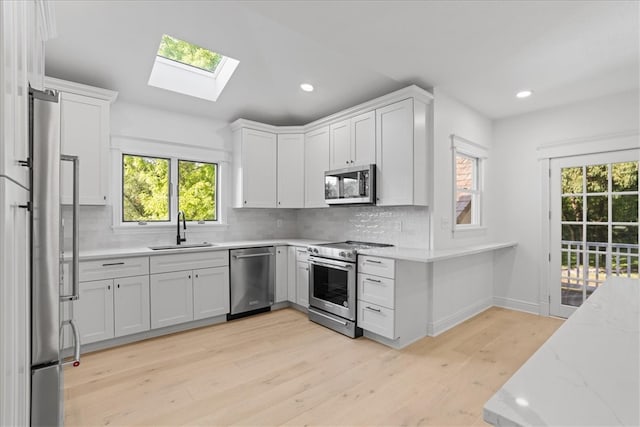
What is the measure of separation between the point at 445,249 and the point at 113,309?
341cm

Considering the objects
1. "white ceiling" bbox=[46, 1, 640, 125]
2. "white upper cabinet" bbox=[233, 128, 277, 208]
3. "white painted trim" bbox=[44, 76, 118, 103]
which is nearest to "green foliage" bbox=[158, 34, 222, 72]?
"white ceiling" bbox=[46, 1, 640, 125]

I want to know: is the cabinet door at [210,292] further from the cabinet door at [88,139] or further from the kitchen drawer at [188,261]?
the cabinet door at [88,139]

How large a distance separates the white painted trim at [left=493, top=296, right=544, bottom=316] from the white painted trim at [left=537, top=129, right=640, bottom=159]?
6.15 ft

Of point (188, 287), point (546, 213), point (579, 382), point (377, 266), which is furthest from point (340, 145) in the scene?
point (579, 382)

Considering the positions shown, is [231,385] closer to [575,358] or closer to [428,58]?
[575,358]

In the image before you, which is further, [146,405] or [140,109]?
[140,109]

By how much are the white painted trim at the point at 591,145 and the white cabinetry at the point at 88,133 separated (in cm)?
499

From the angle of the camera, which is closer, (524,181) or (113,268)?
(113,268)

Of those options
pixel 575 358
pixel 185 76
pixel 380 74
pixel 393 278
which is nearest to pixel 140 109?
pixel 185 76

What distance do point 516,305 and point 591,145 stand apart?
6.96 feet

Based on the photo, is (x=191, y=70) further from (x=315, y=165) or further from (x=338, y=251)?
(x=338, y=251)

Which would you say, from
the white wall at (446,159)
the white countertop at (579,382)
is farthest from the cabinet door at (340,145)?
the white countertop at (579,382)

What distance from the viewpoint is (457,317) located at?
3621 mm

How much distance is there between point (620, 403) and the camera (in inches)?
21.2
